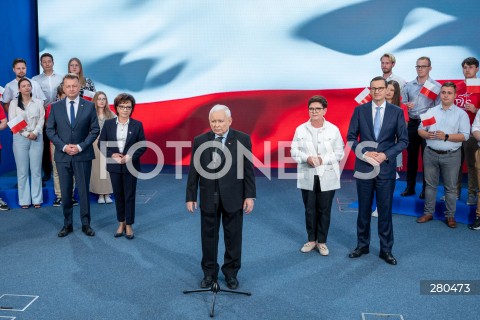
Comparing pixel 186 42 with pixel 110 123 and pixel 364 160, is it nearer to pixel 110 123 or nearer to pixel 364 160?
pixel 110 123

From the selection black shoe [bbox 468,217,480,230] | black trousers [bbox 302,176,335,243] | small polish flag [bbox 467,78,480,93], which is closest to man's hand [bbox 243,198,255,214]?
black trousers [bbox 302,176,335,243]

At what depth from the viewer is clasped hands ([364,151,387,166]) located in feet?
13.7

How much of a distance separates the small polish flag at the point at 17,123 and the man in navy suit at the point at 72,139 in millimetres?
468

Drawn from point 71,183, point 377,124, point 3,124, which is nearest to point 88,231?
point 71,183

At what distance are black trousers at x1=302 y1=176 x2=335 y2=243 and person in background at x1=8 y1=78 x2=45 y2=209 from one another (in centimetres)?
314

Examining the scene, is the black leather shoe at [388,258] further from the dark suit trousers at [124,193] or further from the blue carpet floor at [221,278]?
the dark suit trousers at [124,193]

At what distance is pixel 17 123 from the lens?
5.26 m

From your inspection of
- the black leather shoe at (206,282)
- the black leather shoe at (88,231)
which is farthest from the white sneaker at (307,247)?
the black leather shoe at (88,231)

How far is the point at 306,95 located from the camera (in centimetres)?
758

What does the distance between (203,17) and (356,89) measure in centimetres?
244

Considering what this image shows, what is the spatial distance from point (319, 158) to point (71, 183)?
8.07ft

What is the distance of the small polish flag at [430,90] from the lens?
5621 millimetres

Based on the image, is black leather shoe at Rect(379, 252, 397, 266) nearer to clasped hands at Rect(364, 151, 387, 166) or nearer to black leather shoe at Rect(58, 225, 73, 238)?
clasped hands at Rect(364, 151, 387, 166)

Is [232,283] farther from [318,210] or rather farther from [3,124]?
[3,124]
